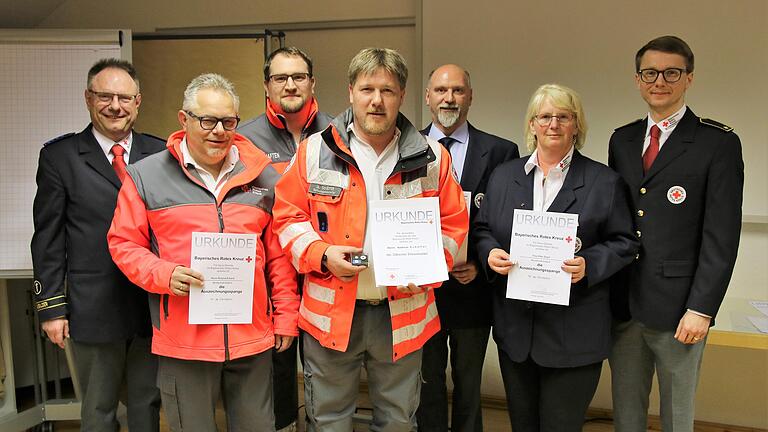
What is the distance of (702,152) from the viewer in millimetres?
2164

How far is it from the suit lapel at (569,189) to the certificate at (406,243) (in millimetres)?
460

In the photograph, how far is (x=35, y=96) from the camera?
303cm

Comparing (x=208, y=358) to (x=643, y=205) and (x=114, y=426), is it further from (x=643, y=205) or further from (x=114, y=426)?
(x=643, y=205)

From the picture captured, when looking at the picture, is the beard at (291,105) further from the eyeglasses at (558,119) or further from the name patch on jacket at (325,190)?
the eyeglasses at (558,119)

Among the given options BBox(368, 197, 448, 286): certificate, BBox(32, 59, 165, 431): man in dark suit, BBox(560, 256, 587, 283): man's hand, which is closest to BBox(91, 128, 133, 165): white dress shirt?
BBox(32, 59, 165, 431): man in dark suit

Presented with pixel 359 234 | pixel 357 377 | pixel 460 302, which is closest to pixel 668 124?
pixel 460 302

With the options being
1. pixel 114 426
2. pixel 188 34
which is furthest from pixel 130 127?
pixel 188 34

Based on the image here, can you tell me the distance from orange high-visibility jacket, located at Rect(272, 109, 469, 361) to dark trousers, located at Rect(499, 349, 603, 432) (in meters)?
0.43

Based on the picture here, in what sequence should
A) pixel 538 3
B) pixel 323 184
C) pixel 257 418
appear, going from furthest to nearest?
pixel 538 3 < pixel 257 418 < pixel 323 184

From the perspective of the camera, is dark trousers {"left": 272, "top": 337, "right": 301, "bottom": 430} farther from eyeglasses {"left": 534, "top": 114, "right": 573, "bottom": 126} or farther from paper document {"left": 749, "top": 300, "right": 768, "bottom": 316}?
paper document {"left": 749, "top": 300, "right": 768, "bottom": 316}

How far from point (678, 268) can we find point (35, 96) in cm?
304

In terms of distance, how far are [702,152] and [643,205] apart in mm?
271

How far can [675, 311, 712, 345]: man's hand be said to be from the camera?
213cm

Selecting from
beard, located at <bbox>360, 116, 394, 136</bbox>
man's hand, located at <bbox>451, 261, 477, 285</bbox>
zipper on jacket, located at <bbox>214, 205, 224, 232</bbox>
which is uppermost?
beard, located at <bbox>360, 116, 394, 136</bbox>
